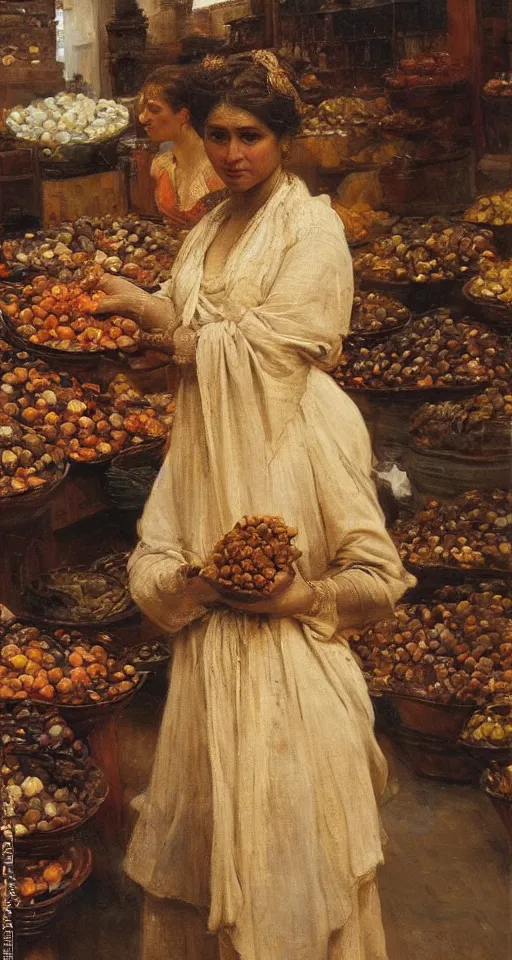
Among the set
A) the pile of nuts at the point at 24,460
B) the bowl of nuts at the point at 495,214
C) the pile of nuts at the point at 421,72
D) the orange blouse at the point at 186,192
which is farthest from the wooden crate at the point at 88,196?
the bowl of nuts at the point at 495,214

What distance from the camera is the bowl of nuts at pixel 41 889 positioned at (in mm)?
3426

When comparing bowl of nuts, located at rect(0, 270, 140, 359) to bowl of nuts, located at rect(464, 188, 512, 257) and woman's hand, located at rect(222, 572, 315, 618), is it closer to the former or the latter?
woman's hand, located at rect(222, 572, 315, 618)

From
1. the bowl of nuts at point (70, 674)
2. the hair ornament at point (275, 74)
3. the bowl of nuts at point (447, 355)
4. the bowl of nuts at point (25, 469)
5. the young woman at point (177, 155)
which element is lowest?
the bowl of nuts at point (70, 674)

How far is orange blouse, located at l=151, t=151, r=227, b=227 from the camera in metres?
3.42

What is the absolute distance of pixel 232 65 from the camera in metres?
3.24

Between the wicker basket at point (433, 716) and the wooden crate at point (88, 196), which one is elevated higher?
the wooden crate at point (88, 196)

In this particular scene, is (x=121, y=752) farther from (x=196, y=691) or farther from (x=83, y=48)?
(x=83, y=48)

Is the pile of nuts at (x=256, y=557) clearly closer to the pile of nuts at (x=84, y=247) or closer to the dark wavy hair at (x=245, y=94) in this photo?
the pile of nuts at (x=84, y=247)

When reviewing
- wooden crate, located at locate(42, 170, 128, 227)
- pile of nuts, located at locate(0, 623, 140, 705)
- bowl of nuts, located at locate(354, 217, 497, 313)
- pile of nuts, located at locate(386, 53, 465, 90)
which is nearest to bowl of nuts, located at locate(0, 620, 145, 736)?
pile of nuts, located at locate(0, 623, 140, 705)

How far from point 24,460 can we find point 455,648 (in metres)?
1.21

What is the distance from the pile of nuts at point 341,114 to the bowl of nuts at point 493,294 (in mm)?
505

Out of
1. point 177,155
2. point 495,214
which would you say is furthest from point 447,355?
point 177,155

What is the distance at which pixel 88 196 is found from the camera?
143 inches

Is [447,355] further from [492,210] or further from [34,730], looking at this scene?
[34,730]
